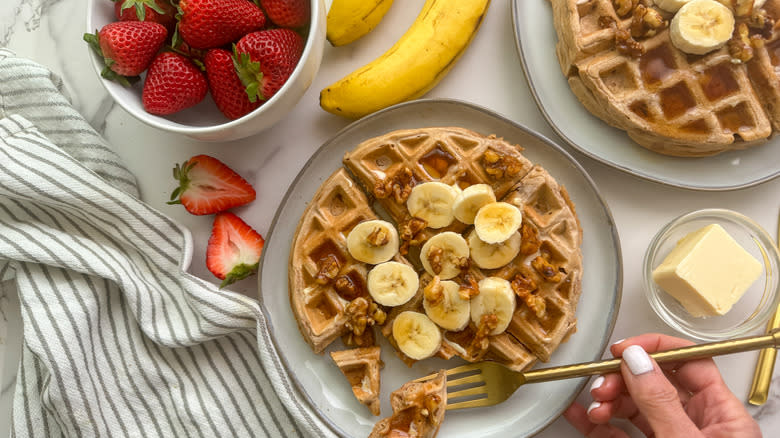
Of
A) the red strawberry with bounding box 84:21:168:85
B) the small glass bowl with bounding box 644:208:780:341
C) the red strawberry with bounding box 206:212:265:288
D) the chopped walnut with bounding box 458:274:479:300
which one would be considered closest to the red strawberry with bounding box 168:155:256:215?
the red strawberry with bounding box 206:212:265:288

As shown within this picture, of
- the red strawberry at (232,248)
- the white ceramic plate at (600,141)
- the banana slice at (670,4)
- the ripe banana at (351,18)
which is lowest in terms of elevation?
the red strawberry at (232,248)

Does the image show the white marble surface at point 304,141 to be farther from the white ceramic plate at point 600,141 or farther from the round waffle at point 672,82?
the round waffle at point 672,82

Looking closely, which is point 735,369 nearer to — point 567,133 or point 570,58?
point 567,133

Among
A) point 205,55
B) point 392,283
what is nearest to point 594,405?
point 392,283

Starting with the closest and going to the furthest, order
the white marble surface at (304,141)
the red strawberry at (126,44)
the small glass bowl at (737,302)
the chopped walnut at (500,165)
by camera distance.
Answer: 1. the red strawberry at (126,44)
2. the chopped walnut at (500,165)
3. the small glass bowl at (737,302)
4. the white marble surface at (304,141)

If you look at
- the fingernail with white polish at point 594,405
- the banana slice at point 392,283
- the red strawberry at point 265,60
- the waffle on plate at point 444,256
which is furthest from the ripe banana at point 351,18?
the fingernail with white polish at point 594,405

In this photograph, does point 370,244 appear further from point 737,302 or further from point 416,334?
point 737,302

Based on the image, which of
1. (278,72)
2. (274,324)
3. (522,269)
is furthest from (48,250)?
(522,269)
